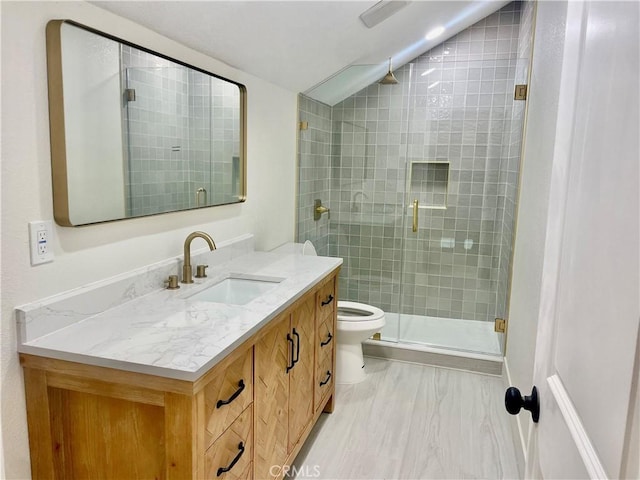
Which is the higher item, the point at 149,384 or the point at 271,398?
the point at 149,384

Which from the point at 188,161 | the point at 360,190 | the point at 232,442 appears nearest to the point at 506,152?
the point at 360,190

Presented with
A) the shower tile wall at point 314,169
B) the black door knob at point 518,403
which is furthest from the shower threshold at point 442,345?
the black door knob at point 518,403

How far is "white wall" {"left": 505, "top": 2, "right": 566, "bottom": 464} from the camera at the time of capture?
2.05m

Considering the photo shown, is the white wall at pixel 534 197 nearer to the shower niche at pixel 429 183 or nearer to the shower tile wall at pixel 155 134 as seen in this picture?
the shower niche at pixel 429 183

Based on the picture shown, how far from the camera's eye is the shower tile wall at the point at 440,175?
383 cm

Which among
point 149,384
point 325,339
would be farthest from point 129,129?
point 325,339

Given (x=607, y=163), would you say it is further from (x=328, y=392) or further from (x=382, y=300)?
(x=382, y=300)

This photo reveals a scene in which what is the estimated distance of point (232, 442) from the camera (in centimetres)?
149

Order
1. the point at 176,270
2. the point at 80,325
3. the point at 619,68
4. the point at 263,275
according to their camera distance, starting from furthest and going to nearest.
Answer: the point at 263,275, the point at 176,270, the point at 80,325, the point at 619,68

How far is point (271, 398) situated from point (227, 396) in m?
0.38

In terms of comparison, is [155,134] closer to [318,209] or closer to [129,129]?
[129,129]

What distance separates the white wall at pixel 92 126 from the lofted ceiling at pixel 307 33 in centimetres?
18

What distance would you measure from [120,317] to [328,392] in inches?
55.0

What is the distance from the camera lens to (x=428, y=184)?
13.2ft
